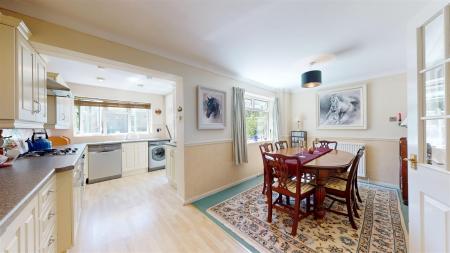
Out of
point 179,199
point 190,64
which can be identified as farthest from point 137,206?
point 190,64

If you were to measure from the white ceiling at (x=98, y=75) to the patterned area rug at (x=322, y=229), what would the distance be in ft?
8.22

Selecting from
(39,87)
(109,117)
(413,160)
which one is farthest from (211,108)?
(109,117)

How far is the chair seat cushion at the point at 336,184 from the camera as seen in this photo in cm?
207

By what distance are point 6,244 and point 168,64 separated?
7.44ft

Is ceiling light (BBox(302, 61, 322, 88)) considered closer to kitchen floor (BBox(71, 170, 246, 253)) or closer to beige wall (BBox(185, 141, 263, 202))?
beige wall (BBox(185, 141, 263, 202))

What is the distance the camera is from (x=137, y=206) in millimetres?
2525

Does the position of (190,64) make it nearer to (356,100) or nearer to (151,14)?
(151,14)

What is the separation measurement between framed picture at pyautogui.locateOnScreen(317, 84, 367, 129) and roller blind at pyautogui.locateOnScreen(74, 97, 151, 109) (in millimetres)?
4808

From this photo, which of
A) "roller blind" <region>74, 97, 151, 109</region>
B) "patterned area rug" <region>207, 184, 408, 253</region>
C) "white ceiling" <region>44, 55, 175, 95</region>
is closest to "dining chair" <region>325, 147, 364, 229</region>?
"patterned area rug" <region>207, 184, 408, 253</region>

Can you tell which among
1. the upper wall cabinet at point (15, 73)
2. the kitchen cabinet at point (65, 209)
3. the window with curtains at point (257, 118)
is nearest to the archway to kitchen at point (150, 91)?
the upper wall cabinet at point (15, 73)

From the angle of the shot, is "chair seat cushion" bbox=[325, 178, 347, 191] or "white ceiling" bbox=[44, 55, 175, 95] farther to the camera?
"white ceiling" bbox=[44, 55, 175, 95]

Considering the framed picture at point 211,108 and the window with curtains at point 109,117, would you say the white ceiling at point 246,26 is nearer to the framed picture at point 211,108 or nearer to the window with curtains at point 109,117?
the framed picture at point 211,108

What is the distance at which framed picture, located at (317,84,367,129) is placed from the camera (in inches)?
142

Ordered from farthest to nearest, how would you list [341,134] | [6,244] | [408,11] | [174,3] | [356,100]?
[341,134] < [356,100] < [408,11] < [174,3] < [6,244]
